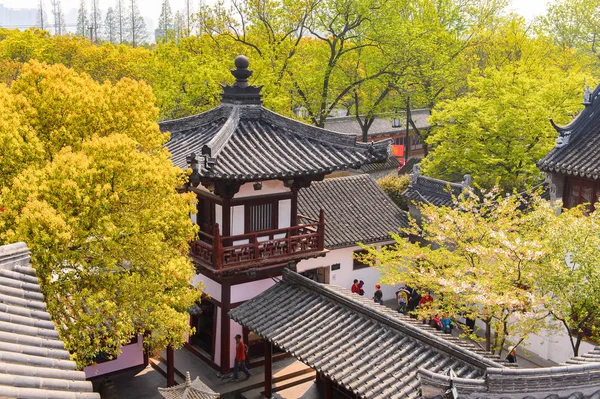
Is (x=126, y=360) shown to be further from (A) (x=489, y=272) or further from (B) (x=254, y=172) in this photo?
(A) (x=489, y=272)

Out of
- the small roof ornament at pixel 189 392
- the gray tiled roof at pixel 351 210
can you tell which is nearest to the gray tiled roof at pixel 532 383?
the small roof ornament at pixel 189 392

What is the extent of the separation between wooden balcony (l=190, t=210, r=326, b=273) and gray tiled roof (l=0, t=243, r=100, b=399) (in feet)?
32.4

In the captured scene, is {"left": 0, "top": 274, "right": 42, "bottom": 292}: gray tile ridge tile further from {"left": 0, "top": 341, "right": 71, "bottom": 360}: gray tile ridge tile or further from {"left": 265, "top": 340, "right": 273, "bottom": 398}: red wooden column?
{"left": 265, "top": 340, "right": 273, "bottom": 398}: red wooden column

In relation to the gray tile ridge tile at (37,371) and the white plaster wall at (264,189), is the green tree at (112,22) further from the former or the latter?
the gray tile ridge tile at (37,371)

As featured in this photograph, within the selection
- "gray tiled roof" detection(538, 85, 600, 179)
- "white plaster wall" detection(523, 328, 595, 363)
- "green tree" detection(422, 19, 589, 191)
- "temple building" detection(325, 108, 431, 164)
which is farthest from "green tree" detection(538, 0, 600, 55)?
"white plaster wall" detection(523, 328, 595, 363)

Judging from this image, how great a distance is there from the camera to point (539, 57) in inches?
1783

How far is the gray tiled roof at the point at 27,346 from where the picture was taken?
7.22m

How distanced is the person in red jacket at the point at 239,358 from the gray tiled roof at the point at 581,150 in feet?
39.2

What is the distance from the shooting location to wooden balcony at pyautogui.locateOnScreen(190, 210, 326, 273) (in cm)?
1939

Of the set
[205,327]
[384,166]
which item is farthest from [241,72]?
[384,166]

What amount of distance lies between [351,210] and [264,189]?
8.13 m

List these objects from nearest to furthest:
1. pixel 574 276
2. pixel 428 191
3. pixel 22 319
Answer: pixel 22 319, pixel 574 276, pixel 428 191

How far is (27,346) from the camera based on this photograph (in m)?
8.09

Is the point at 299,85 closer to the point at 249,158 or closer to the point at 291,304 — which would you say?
the point at 249,158
